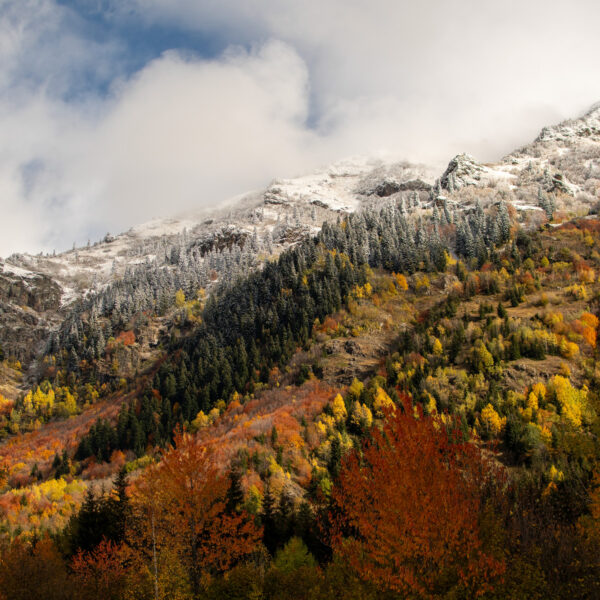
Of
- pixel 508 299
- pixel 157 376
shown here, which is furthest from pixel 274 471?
pixel 157 376

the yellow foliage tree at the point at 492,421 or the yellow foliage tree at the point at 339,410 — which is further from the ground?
the yellow foliage tree at the point at 339,410

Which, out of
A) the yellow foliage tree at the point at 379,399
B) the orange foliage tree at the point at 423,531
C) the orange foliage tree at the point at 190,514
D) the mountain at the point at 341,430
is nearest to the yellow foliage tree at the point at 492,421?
the mountain at the point at 341,430

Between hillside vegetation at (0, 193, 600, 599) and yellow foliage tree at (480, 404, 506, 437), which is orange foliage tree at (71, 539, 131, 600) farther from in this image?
yellow foliage tree at (480, 404, 506, 437)

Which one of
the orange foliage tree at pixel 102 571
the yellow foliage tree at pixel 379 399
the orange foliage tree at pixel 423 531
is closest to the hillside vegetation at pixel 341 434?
the orange foliage tree at pixel 423 531

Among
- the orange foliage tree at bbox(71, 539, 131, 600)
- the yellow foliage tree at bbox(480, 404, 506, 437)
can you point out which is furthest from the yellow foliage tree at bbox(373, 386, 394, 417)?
the orange foliage tree at bbox(71, 539, 131, 600)

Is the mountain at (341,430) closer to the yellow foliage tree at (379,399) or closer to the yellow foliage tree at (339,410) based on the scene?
the yellow foliage tree at (379,399)

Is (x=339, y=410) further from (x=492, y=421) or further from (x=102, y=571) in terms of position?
(x=102, y=571)

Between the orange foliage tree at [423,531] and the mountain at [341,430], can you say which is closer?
the orange foliage tree at [423,531]

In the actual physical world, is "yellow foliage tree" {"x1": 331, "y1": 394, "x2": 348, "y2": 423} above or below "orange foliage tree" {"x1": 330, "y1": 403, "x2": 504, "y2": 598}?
above

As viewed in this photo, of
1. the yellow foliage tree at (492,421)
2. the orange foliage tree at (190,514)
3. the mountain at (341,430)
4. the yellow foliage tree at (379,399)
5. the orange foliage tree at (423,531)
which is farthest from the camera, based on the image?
the yellow foliage tree at (379,399)

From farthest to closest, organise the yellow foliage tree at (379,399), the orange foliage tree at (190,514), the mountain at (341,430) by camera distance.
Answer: the yellow foliage tree at (379,399), the orange foliage tree at (190,514), the mountain at (341,430)

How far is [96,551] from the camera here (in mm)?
43438

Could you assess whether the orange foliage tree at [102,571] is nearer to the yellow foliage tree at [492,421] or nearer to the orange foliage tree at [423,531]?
the orange foliage tree at [423,531]

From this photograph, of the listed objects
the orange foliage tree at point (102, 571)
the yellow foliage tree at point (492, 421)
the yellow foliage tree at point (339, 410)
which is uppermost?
the yellow foliage tree at point (339, 410)
